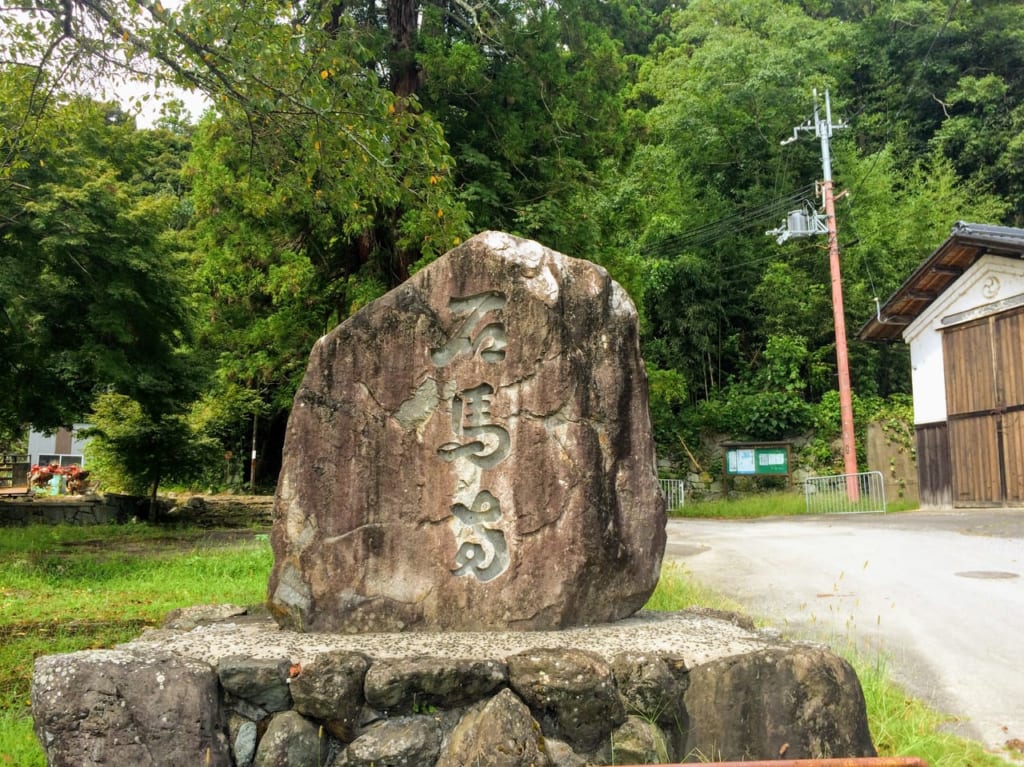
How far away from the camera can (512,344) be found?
186 inches

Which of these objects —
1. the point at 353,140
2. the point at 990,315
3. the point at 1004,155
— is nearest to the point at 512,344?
the point at 353,140

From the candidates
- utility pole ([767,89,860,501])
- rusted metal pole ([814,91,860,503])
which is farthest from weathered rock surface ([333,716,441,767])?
utility pole ([767,89,860,501])

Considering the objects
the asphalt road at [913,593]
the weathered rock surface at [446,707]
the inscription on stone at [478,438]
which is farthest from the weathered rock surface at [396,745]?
the asphalt road at [913,593]

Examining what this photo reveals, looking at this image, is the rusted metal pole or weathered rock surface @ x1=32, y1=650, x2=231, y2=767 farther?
the rusted metal pole

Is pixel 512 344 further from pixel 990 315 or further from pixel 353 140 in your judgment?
pixel 990 315

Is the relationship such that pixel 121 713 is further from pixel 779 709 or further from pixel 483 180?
pixel 483 180

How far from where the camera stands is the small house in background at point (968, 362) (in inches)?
603

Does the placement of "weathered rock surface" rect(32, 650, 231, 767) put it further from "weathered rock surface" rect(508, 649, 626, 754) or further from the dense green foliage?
the dense green foliage

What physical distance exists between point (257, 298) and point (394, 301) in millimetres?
12992

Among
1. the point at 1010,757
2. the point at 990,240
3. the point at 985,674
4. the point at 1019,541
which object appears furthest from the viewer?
the point at 990,240

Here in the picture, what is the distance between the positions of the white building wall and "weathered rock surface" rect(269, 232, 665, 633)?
13690 mm

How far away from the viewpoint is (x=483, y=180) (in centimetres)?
1372

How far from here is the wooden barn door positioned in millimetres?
15367

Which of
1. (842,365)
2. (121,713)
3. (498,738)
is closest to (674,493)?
(842,365)
